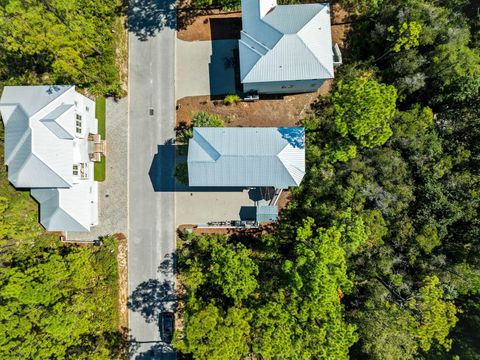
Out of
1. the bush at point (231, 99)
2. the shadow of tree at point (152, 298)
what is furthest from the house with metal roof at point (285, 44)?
the shadow of tree at point (152, 298)

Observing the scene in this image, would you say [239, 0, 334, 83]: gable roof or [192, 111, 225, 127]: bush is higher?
[239, 0, 334, 83]: gable roof

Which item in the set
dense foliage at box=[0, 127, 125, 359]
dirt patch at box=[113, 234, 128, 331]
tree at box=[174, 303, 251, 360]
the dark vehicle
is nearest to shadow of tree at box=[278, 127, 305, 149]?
tree at box=[174, 303, 251, 360]

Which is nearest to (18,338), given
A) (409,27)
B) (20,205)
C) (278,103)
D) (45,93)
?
(20,205)

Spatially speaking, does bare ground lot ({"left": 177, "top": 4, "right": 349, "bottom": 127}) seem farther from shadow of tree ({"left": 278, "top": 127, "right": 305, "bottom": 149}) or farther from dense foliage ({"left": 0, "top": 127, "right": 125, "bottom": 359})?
dense foliage ({"left": 0, "top": 127, "right": 125, "bottom": 359})

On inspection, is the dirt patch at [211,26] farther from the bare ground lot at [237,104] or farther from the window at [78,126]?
the window at [78,126]

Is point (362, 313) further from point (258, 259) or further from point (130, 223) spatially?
point (130, 223)
